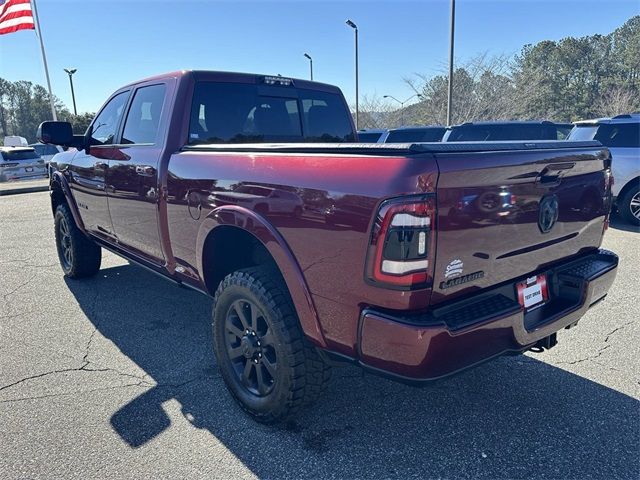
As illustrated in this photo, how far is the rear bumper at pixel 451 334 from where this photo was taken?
1735 millimetres

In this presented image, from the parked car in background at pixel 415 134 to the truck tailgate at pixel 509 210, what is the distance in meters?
8.43

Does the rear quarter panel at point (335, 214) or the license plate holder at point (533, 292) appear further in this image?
the license plate holder at point (533, 292)

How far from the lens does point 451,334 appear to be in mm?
1753

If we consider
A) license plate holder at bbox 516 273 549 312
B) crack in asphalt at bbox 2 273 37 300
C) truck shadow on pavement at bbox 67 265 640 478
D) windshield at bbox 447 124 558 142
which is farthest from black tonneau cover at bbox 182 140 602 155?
windshield at bbox 447 124 558 142

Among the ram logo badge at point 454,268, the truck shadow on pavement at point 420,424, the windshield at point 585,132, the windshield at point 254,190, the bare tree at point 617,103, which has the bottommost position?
the truck shadow on pavement at point 420,424

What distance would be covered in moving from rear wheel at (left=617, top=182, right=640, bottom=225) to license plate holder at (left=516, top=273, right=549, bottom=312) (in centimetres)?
700

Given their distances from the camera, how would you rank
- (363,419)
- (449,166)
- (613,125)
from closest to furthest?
(449,166), (363,419), (613,125)

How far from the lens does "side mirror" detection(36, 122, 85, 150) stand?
3967mm

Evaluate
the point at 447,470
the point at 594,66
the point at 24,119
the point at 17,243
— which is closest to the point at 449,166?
the point at 447,470

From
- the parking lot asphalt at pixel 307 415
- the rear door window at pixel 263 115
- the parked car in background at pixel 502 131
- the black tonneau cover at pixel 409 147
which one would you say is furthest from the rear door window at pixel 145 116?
the parked car in background at pixel 502 131

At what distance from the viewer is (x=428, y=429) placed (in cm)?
244

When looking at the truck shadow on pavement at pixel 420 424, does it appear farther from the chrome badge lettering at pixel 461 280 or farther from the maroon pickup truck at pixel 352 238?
the chrome badge lettering at pixel 461 280

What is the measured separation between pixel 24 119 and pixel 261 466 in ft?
240

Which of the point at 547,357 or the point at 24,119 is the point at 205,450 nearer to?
the point at 547,357
